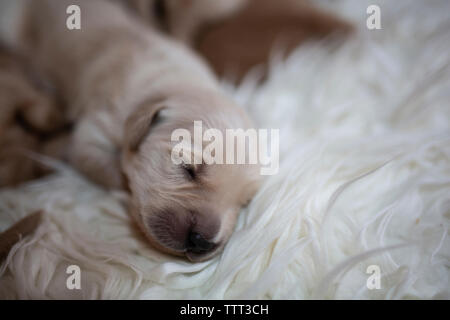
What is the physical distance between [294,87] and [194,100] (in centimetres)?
69

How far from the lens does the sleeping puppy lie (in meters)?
1.11

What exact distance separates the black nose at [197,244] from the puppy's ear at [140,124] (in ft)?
1.31

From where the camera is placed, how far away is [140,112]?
4.22 ft

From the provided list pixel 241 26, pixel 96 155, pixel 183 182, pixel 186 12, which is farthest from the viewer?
pixel 186 12

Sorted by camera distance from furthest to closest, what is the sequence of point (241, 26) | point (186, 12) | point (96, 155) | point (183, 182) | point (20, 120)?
point (186, 12) < point (241, 26) < point (20, 120) < point (96, 155) < point (183, 182)

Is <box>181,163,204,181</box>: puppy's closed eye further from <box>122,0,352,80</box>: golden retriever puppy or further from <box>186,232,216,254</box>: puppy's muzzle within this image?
<box>122,0,352,80</box>: golden retriever puppy

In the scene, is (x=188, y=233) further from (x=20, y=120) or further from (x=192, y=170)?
(x=20, y=120)

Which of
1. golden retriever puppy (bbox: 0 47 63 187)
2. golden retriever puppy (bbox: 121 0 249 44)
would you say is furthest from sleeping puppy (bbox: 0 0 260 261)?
golden retriever puppy (bbox: 121 0 249 44)

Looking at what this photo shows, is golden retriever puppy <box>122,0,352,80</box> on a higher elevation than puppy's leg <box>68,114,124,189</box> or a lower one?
higher

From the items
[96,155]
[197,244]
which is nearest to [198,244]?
[197,244]

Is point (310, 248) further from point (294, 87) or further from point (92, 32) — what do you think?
point (92, 32)

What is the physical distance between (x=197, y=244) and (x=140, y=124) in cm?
46

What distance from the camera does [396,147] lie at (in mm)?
1286
